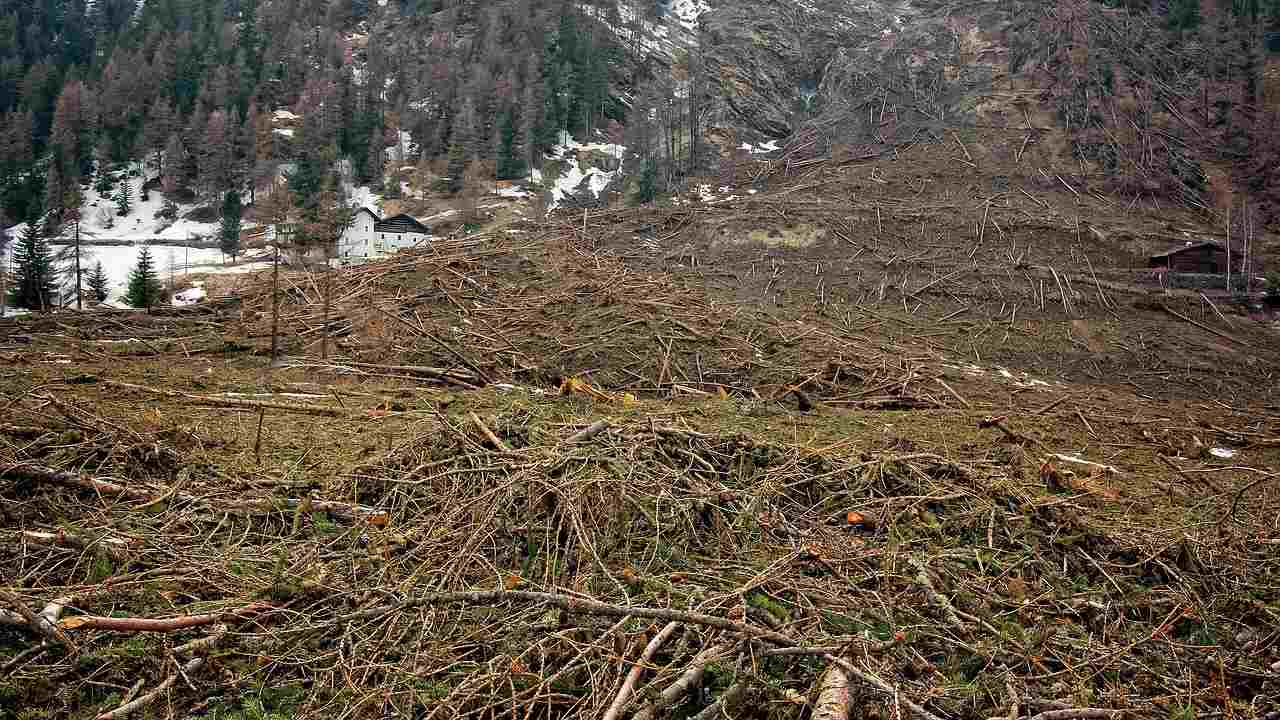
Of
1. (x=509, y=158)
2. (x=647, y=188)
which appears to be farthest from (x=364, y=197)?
(x=647, y=188)

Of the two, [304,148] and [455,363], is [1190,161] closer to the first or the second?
[455,363]

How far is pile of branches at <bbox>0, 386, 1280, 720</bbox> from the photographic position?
3.48 metres

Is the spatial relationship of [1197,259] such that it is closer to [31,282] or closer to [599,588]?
[599,588]

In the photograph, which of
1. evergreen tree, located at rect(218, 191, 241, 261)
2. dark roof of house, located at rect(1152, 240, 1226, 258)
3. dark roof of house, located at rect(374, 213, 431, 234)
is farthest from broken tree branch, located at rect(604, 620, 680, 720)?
evergreen tree, located at rect(218, 191, 241, 261)

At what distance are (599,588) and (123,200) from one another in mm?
53405

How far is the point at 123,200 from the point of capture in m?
46.6

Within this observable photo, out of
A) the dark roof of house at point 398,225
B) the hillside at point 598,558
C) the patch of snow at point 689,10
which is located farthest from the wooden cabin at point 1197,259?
the patch of snow at point 689,10

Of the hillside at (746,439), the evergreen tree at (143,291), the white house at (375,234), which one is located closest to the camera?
the hillside at (746,439)

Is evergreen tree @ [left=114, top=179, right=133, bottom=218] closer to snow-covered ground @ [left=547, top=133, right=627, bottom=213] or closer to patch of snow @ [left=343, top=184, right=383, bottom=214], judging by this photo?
patch of snow @ [left=343, top=184, right=383, bottom=214]

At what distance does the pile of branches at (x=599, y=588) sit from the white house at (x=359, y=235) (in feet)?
99.3

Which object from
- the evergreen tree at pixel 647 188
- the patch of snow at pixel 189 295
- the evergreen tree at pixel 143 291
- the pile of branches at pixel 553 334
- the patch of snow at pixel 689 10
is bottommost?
the patch of snow at pixel 189 295

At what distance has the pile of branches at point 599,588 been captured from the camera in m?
3.48

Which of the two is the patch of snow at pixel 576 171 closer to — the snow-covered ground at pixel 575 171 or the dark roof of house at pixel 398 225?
the snow-covered ground at pixel 575 171

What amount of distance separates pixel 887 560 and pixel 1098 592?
147 centimetres
